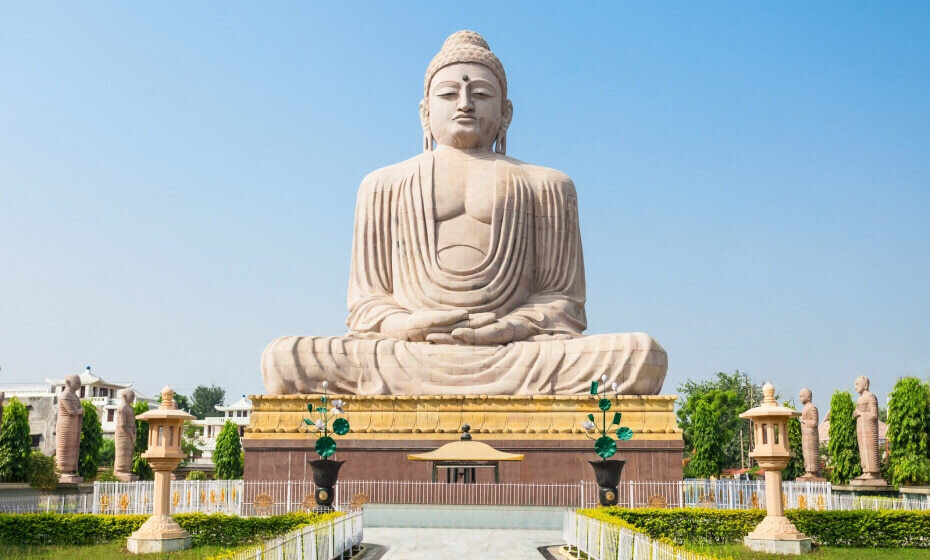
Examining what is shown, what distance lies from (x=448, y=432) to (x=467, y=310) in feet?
9.54

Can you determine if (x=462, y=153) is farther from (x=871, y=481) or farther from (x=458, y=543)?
(x=458, y=543)

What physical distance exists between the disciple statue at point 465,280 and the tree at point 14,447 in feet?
22.1

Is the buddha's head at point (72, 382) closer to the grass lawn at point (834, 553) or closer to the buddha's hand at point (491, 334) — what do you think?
the buddha's hand at point (491, 334)

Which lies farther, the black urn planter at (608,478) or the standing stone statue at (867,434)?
the standing stone statue at (867,434)

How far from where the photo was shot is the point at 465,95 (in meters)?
19.8

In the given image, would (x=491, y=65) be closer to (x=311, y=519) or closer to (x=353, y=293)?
(x=353, y=293)

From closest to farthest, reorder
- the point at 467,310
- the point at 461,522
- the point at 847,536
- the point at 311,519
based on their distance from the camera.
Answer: the point at 311,519
the point at 847,536
the point at 461,522
the point at 467,310

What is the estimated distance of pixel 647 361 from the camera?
1683 cm

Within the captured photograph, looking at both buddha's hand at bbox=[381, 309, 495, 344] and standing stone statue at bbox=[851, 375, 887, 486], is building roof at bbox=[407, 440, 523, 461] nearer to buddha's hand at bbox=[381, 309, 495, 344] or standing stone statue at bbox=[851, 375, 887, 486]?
buddha's hand at bbox=[381, 309, 495, 344]

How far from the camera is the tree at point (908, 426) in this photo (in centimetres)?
1928

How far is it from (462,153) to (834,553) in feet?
39.8

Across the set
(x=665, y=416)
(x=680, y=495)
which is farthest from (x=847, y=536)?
(x=665, y=416)

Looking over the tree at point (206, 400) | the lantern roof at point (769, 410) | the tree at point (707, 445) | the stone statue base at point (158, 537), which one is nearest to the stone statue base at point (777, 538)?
the lantern roof at point (769, 410)

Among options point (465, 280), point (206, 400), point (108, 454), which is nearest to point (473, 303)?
point (465, 280)
